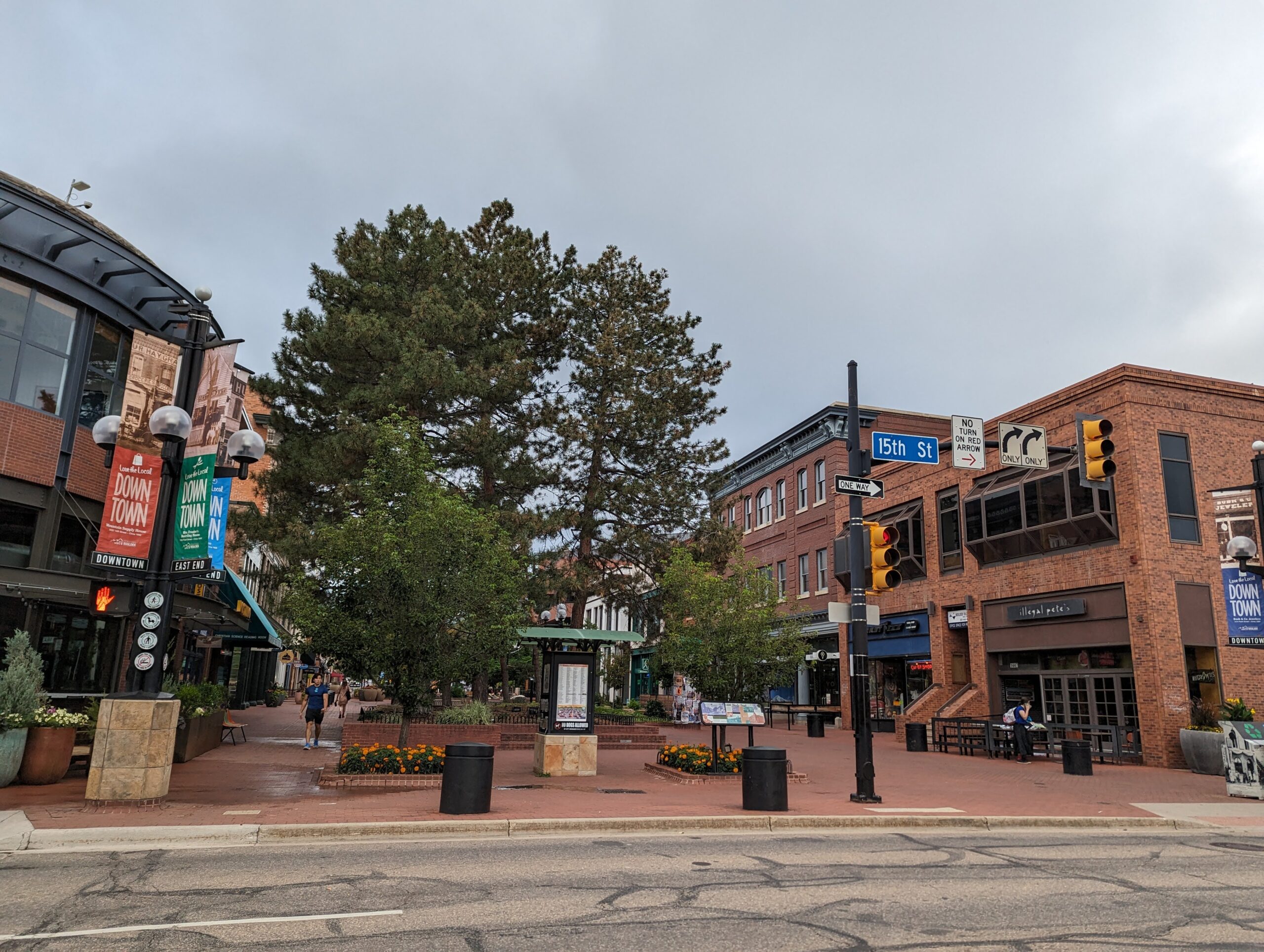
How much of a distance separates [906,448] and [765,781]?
18.6 ft

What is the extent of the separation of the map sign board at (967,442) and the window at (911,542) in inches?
749

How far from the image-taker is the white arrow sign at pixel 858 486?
14.4 meters

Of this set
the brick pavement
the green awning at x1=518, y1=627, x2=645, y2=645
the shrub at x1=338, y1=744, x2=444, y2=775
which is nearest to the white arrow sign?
the brick pavement

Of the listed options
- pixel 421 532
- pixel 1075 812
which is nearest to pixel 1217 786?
pixel 1075 812

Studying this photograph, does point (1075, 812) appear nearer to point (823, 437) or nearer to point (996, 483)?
point (996, 483)

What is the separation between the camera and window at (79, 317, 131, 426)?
18562mm

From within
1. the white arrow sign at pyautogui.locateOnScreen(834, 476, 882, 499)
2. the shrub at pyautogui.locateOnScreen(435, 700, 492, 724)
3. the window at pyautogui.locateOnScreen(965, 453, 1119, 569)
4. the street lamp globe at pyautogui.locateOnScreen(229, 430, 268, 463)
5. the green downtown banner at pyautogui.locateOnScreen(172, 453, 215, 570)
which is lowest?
the shrub at pyautogui.locateOnScreen(435, 700, 492, 724)

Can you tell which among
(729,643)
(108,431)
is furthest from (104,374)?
(729,643)

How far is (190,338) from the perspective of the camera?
13.3m

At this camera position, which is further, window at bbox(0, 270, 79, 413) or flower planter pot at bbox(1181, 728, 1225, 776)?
flower planter pot at bbox(1181, 728, 1225, 776)

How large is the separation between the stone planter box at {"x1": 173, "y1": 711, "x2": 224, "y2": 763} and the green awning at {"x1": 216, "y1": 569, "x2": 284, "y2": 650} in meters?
2.91

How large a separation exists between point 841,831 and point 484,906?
6337 millimetres

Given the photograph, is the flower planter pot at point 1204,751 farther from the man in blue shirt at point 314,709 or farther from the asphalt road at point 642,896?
the man in blue shirt at point 314,709

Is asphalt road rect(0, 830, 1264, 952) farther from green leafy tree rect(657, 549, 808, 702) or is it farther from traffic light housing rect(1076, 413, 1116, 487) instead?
green leafy tree rect(657, 549, 808, 702)
